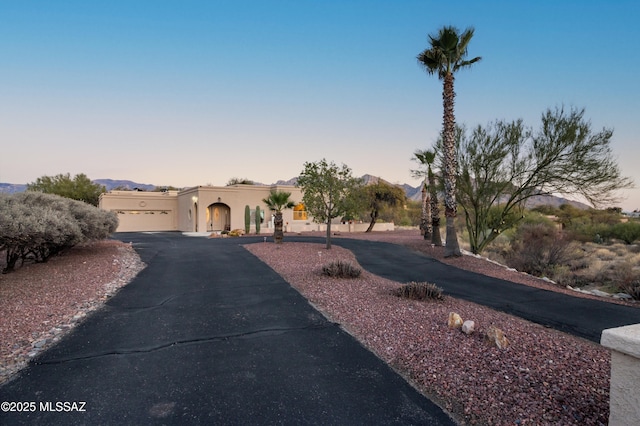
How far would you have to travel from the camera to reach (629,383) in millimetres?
2695

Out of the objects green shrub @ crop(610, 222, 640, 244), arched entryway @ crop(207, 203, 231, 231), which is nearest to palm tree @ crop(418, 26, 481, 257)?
green shrub @ crop(610, 222, 640, 244)

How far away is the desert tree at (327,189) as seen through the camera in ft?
60.4

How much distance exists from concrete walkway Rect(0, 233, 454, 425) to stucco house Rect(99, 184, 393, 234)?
24.8 m

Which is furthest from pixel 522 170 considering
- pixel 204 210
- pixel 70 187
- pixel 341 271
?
pixel 70 187

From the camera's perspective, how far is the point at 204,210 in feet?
105

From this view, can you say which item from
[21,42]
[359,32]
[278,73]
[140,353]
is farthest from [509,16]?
[21,42]

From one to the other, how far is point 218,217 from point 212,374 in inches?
1293

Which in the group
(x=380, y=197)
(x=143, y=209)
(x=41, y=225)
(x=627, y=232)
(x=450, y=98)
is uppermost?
(x=450, y=98)

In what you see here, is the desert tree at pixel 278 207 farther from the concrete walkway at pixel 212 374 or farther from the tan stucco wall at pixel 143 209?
the tan stucco wall at pixel 143 209

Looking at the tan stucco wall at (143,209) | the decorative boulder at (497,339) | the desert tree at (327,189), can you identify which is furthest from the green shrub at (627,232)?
the tan stucco wall at (143,209)

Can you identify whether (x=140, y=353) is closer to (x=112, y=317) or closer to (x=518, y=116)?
(x=112, y=317)

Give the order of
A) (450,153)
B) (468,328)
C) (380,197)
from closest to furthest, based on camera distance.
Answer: (468,328), (450,153), (380,197)

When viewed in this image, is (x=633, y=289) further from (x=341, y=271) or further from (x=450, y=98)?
(x=450, y=98)

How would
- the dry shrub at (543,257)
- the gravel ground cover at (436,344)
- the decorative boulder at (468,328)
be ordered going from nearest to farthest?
the gravel ground cover at (436,344), the decorative boulder at (468,328), the dry shrub at (543,257)
